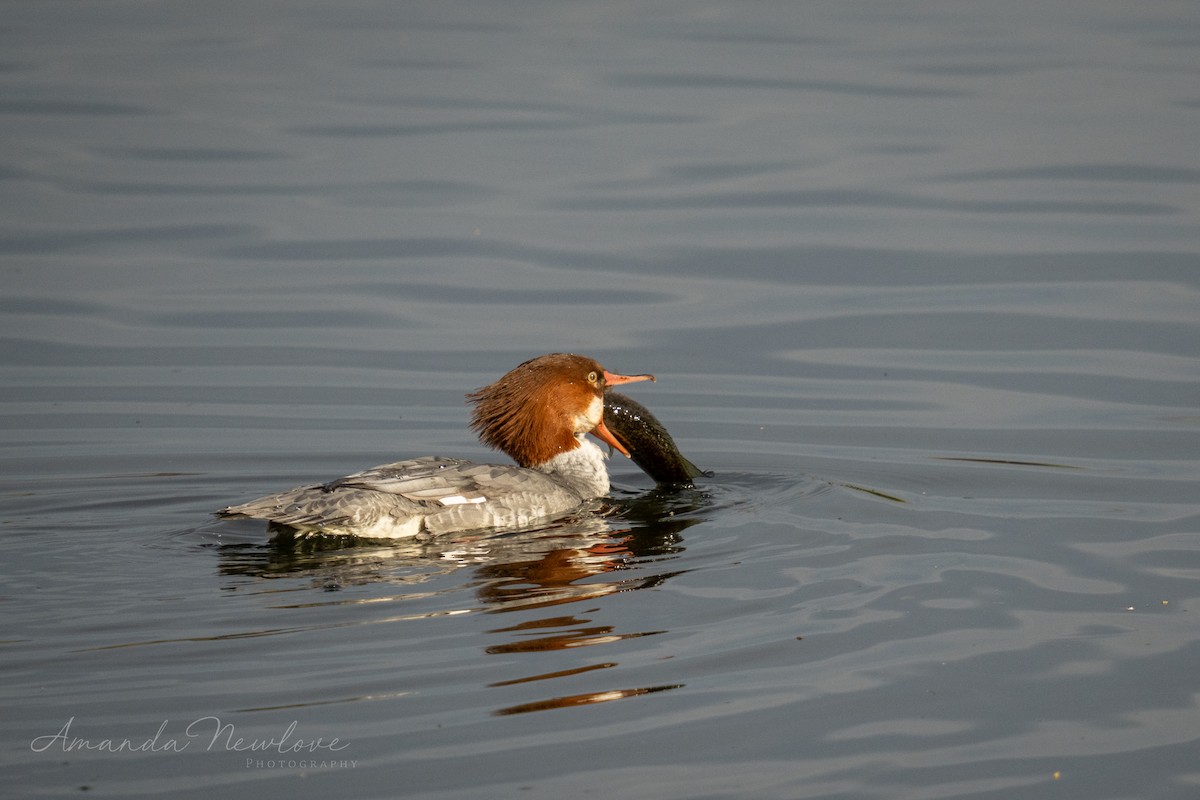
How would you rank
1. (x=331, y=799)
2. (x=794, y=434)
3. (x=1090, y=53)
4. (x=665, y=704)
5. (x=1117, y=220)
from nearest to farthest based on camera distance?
(x=331, y=799) < (x=665, y=704) < (x=794, y=434) < (x=1117, y=220) < (x=1090, y=53)

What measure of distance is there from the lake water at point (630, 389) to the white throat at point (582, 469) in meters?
0.67

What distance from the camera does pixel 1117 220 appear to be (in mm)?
16250

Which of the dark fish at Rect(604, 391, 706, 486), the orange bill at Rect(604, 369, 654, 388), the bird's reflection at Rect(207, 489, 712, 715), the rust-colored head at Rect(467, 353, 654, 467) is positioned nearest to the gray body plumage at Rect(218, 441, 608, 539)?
the bird's reflection at Rect(207, 489, 712, 715)

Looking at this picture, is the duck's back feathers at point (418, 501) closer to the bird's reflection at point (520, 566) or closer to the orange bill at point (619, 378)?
the bird's reflection at point (520, 566)

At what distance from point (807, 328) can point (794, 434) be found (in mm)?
2408

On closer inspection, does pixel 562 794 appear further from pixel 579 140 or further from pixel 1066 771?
pixel 579 140

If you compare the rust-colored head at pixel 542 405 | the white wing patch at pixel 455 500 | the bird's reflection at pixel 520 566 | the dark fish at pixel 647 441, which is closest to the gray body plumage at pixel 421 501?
the white wing patch at pixel 455 500

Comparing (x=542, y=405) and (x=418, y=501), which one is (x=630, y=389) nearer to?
(x=542, y=405)

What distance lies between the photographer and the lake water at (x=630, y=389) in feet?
21.5

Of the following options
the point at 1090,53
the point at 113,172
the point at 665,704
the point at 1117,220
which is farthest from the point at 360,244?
the point at 1090,53

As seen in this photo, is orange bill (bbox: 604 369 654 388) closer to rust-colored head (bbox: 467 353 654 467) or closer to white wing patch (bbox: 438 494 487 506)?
rust-colored head (bbox: 467 353 654 467)

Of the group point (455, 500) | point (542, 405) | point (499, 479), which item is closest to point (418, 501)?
point (455, 500)

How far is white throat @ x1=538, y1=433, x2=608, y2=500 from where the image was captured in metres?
10.7

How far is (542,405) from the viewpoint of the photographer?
1065 cm
